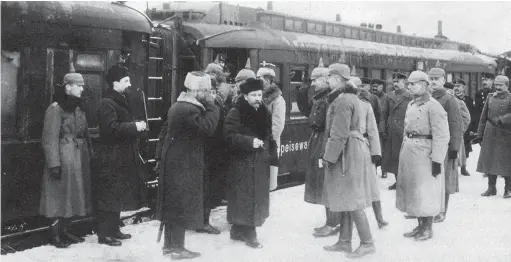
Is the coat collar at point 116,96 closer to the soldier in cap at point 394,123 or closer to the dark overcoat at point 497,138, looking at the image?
the soldier in cap at point 394,123

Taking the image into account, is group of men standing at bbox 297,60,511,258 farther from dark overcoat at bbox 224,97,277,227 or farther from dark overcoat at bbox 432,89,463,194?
dark overcoat at bbox 224,97,277,227

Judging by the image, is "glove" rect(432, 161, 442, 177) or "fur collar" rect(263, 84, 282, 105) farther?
"fur collar" rect(263, 84, 282, 105)

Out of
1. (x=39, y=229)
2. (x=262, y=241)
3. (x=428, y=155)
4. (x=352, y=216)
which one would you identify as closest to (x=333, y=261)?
(x=352, y=216)

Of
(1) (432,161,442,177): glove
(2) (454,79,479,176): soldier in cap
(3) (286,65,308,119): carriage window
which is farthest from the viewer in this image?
(2) (454,79,479,176): soldier in cap

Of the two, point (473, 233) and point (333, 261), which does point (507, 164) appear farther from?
point (333, 261)

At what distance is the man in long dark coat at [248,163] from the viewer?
5.87 metres

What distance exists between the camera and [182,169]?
5387 millimetres

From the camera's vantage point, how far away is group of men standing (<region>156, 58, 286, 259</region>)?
5383mm

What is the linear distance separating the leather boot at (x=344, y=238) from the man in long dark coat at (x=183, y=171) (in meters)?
1.46

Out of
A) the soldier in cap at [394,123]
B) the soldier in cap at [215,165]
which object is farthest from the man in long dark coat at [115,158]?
the soldier in cap at [394,123]

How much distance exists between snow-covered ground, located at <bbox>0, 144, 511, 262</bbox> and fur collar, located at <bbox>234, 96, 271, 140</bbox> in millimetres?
1259

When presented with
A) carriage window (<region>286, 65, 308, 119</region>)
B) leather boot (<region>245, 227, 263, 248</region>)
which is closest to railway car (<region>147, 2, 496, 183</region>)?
carriage window (<region>286, 65, 308, 119</region>)

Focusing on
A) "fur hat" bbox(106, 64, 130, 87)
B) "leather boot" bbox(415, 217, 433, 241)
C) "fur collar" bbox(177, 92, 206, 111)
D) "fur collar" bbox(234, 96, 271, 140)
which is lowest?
"leather boot" bbox(415, 217, 433, 241)

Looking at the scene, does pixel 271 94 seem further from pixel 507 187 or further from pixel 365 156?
pixel 507 187
